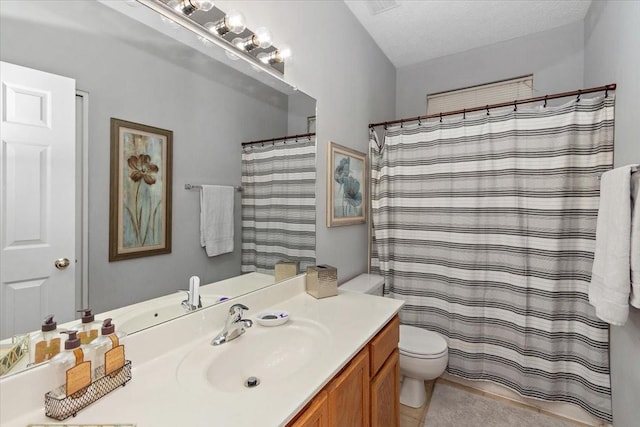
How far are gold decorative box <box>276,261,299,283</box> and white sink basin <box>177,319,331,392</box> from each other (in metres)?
0.30

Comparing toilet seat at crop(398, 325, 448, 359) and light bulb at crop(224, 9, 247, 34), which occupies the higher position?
light bulb at crop(224, 9, 247, 34)

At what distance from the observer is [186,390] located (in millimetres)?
779

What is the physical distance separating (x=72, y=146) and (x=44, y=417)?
0.65m

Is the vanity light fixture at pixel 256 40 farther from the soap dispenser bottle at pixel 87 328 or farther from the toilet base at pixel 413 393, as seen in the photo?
the toilet base at pixel 413 393

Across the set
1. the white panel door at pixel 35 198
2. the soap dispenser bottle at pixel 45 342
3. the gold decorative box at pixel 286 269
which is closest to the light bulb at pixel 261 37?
the white panel door at pixel 35 198

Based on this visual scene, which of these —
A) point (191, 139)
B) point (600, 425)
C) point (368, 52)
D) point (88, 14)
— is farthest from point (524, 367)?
point (88, 14)

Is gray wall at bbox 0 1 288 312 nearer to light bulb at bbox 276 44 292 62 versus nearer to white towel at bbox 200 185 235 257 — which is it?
white towel at bbox 200 185 235 257

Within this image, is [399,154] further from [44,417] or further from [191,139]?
[44,417]

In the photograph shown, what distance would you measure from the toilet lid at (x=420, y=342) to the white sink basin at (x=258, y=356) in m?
0.93

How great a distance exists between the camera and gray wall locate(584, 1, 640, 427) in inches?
52.2

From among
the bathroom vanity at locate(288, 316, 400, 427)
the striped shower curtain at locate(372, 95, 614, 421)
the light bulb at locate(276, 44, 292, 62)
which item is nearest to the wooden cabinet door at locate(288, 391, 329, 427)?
the bathroom vanity at locate(288, 316, 400, 427)

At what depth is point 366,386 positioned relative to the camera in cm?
115

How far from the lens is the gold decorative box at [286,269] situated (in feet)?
5.03

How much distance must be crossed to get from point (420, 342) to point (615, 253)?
1115 mm
